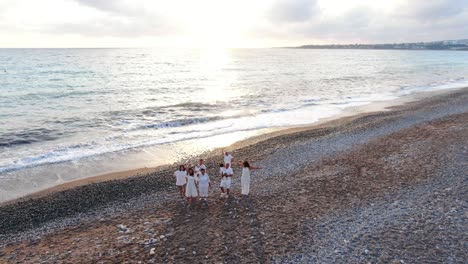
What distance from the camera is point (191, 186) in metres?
13.9

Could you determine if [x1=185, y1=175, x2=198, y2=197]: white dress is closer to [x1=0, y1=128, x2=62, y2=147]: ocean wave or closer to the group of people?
the group of people

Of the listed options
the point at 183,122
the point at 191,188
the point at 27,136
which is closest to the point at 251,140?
the point at 183,122

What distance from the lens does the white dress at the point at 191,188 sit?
13781 mm

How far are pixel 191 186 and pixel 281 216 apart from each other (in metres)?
3.55

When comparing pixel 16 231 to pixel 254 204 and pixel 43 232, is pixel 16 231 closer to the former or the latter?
pixel 43 232

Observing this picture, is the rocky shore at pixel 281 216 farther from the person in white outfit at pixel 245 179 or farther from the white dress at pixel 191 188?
the white dress at pixel 191 188

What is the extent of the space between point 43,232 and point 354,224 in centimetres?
1024

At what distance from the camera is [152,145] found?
→ 82.7ft

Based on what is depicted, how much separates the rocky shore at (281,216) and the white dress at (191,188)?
0.48m

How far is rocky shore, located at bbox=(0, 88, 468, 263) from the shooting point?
10.4 meters

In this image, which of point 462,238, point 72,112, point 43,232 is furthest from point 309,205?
point 72,112

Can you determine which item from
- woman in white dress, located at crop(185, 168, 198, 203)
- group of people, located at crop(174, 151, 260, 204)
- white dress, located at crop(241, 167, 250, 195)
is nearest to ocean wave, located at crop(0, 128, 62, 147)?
group of people, located at crop(174, 151, 260, 204)

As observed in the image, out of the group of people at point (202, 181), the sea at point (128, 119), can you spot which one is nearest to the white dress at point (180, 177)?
the group of people at point (202, 181)

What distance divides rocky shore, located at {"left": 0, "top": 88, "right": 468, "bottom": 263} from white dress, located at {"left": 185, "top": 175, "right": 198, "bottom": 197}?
0.48 m
